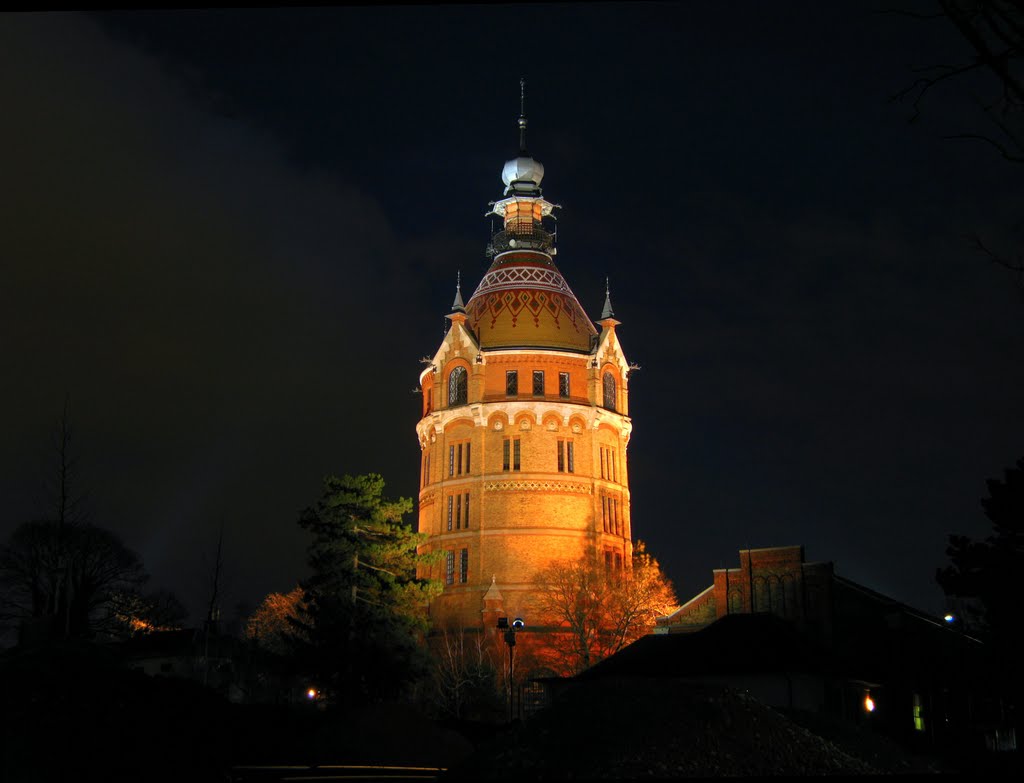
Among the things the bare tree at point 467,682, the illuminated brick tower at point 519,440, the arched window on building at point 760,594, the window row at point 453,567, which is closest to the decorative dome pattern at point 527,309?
the illuminated brick tower at point 519,440

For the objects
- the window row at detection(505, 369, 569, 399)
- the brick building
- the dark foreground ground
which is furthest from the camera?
the window row at detection(505, 369, 569, 399)

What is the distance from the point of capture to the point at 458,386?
3051 inches

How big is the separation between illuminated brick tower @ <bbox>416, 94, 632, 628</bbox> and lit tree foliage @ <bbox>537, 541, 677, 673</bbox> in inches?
209

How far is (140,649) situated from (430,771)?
2195 inches

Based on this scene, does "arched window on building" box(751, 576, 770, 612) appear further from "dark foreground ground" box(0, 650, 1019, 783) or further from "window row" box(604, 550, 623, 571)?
"dark foreground ground" box(0, 650, 1019, 783)

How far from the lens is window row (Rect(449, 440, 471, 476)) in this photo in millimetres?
75125

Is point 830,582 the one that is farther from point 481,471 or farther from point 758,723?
point 758,723

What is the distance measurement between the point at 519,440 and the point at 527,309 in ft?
31.2

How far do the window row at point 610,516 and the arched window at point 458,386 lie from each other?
11.6 m

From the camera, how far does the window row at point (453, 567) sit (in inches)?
2862

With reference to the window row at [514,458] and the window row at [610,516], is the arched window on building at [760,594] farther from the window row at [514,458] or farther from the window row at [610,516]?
the window row at [514,458]

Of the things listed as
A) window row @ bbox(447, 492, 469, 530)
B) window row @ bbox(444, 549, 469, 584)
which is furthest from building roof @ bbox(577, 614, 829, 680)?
window row @ bbox(447, 492, 469, 530)

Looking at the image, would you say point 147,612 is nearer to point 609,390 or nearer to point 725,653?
point 609,390

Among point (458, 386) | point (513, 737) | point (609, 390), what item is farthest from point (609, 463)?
point (513, 737)
